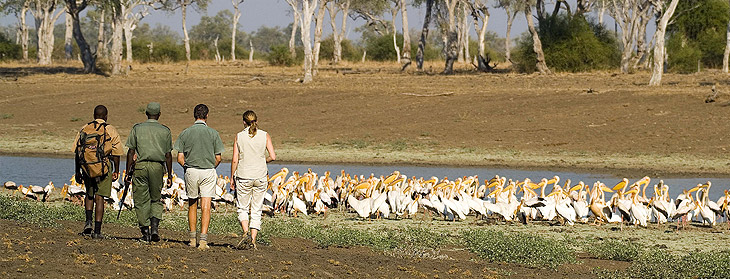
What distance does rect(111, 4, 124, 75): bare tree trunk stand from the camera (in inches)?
1474

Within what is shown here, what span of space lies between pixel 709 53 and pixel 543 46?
8.81 m

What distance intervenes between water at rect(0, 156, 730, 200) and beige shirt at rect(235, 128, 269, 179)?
8.95 meters

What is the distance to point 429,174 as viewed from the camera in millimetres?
19328

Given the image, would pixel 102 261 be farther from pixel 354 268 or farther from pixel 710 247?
pixel 710 247

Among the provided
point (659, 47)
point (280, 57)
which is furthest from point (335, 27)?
point (659, 47)

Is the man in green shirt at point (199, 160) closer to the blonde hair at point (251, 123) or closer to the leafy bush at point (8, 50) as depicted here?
the blonde hair at point (251, 123)

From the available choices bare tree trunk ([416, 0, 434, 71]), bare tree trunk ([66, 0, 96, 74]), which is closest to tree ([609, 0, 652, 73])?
bare tree trunk ([416, 0, 434, 71])

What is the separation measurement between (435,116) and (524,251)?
16.6 metres

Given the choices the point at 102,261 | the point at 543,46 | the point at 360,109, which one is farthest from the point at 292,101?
the point at 102,261

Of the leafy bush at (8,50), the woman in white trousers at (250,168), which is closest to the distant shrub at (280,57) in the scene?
the leafy bush at (8,50)

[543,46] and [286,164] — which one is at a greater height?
[543,46]

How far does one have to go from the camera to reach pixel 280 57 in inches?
1939

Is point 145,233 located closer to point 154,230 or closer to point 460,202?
point 154,230

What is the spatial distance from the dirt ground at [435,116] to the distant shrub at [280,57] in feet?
45.6
